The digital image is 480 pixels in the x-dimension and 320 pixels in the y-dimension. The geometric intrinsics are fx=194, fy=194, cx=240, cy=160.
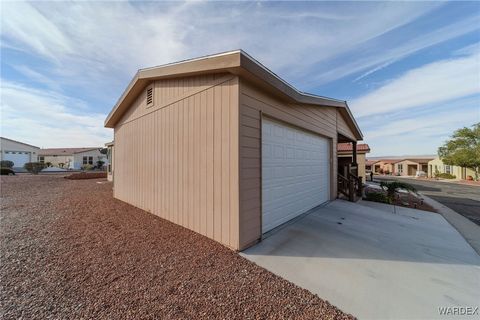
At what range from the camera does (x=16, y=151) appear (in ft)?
97.0

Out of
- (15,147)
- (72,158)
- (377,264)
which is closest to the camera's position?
(377,264)

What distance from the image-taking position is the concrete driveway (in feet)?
7.52

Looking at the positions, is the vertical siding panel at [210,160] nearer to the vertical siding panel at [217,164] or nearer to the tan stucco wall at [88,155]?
the vertical siding panel at [217,164]

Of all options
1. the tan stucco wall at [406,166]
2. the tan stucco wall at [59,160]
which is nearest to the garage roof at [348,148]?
the tan stucco wall at [406,166]

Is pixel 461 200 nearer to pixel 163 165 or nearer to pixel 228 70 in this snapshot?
pixel 228 70

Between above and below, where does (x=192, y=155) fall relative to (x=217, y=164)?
above

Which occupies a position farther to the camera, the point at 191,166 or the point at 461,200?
the point at 461,200

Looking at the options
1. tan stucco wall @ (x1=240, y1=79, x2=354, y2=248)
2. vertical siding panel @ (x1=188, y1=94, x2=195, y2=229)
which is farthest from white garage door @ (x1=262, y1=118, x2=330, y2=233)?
vertical siding panel @ (x1=188, y1=94, x2=195, y2=229)

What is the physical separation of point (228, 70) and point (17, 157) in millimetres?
43057

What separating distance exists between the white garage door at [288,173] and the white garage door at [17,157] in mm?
42028

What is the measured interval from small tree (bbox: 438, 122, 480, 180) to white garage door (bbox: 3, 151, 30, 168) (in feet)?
212

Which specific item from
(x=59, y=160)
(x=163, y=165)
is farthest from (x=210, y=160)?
(x=59, y=160)

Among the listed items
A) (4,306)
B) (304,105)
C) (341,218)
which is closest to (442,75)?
(304,105)

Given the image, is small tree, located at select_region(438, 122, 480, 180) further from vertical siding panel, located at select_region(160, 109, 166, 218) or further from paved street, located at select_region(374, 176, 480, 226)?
vertical siding panel, located at select_region(160, 109, 166, 218)
